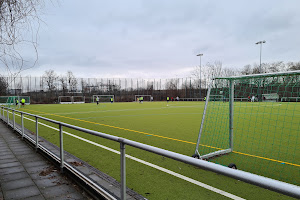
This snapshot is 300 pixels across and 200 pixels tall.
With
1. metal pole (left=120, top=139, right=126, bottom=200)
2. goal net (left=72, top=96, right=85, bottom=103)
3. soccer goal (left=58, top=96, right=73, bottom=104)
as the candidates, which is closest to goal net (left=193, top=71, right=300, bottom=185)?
metal pole (left=120, top=139, right=126, bottom=200)

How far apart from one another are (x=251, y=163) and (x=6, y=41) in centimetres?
508

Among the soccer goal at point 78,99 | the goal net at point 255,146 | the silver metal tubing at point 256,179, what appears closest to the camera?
the silver metal tubing at point 256,179

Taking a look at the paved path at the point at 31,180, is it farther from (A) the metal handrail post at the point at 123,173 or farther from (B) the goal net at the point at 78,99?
(B) the goal net at the point at 78,99

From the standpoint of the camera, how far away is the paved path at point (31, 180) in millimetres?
3098

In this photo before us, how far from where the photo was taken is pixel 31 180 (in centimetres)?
363

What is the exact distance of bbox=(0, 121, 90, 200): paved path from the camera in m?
3.10

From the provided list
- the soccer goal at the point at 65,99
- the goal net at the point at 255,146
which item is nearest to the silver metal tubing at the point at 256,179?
the goal net at the point at 255,146

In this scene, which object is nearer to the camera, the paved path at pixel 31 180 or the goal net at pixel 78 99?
the paved path at pixel 31 180

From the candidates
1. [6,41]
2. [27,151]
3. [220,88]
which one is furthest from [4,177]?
[220,88]

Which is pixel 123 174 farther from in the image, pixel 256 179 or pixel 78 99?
pixel 78 99

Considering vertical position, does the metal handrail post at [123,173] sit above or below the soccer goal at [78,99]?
above

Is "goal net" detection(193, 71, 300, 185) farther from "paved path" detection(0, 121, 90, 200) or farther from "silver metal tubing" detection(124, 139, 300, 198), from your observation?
"silver metal tubing" detection(124, 139, 300, 198)

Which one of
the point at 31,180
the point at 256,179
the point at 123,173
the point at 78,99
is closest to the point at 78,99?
the point at 78,99

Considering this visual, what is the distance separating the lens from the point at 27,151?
5.52 metres
